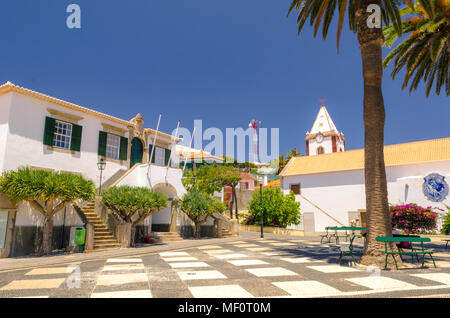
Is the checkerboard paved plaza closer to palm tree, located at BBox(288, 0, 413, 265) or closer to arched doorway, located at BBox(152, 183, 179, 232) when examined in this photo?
palm tree, located at BBox(288, 0, 413, 265)

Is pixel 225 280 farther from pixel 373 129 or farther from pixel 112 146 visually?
pixel 112 146

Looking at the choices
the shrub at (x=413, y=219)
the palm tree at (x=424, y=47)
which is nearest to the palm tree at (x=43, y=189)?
the palm tree at (x=424, y=47)

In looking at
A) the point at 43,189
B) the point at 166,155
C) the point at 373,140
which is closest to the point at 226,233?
the point at 166,155

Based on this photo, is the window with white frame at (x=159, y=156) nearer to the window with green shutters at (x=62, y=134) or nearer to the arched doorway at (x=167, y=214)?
the arched doorway at (x=167, y=214)

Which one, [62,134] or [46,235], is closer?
[46,235]

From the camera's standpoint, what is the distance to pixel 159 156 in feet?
78.4

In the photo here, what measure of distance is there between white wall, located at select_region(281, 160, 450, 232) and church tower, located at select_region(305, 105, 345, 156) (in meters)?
22.5

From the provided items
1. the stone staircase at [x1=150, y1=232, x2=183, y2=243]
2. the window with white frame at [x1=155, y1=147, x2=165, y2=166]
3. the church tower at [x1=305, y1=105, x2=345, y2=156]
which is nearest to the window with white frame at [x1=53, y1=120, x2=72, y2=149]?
the window with white frame at [x1=155, y1=147, x2=165, y2=166]

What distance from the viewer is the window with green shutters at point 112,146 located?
63.0 feet

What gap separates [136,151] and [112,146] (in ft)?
7.14

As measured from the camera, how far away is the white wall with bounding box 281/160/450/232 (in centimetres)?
2812

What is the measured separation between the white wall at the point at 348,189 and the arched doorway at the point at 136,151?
770 inches
